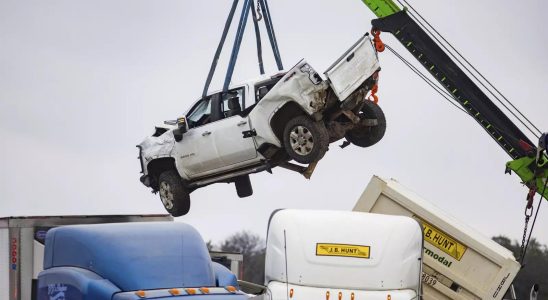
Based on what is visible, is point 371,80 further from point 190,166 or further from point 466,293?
point 466,293

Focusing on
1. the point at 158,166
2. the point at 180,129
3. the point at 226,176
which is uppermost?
the point at 180,129

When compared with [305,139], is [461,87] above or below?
above

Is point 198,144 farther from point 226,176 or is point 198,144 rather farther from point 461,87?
point 461,87

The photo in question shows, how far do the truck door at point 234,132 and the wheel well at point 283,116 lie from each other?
52 cm

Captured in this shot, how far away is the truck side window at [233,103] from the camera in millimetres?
23406

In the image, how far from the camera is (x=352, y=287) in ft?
46.6

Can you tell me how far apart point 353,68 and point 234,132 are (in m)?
2.85

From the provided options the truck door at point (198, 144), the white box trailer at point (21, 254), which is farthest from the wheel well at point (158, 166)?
the white box trailer at point (21, 254)

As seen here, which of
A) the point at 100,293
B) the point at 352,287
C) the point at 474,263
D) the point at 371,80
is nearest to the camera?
the point at 100,293

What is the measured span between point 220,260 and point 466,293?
4.59 meters

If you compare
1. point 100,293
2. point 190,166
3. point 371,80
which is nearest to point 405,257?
point 100,293

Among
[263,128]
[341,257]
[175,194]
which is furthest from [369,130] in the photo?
[341,257]


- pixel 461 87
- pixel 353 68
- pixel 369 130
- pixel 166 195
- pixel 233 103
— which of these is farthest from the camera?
pixel 166 195

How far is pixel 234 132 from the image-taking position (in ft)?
76.8
